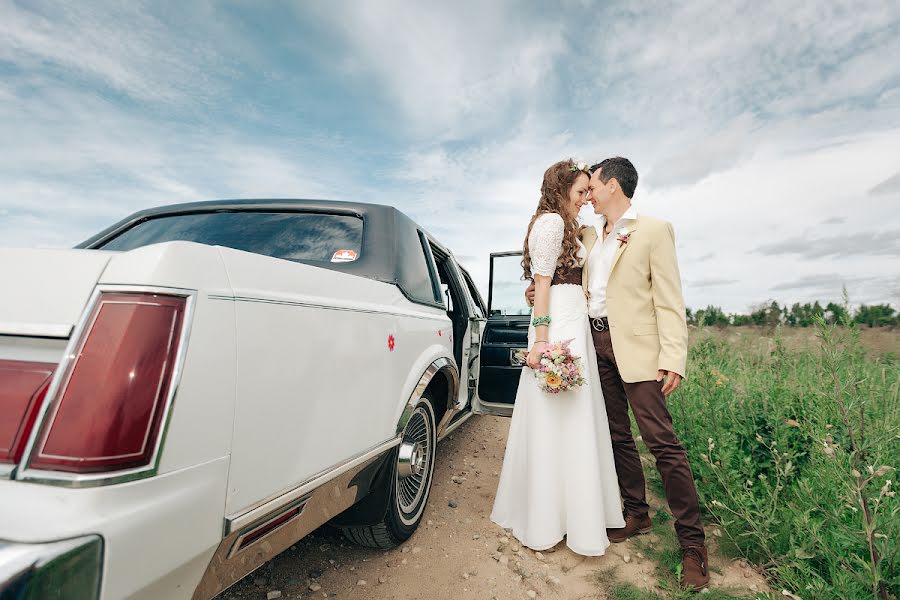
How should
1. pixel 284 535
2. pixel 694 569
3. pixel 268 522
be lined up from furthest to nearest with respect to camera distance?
pixel 694 569
pixel 284 535
pixel 268 522

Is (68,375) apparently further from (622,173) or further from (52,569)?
(622,173)

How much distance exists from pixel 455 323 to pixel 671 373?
210 centimetres

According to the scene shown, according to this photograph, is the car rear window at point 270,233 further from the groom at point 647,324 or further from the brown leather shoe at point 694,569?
the brown leather shoe at point 694,569

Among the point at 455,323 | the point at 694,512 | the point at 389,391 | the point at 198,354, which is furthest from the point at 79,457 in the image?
the point at 455,323

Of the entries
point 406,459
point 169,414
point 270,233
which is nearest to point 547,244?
point 406,459

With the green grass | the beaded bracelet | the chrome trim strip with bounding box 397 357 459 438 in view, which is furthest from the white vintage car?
the green grass

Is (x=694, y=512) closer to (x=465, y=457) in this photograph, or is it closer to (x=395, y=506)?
(x=395, y=506)

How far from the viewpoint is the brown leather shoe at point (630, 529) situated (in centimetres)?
285

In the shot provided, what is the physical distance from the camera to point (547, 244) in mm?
2756

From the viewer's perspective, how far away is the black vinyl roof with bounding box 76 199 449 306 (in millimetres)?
2447

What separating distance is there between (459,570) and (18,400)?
2.25 m

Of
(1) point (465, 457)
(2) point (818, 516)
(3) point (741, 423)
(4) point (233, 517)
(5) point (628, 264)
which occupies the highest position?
(5) point (628, 264)

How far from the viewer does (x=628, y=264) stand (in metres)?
2.51

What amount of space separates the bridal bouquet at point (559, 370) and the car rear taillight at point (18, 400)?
2175 millimetres
